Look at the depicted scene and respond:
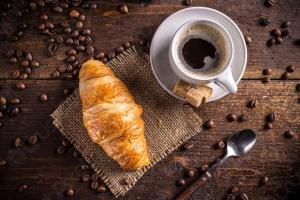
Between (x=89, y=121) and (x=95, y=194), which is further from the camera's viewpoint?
(x=95, y=194)

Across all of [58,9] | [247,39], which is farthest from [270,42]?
[58,9]

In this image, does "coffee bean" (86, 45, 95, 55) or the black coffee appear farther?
"coffee bean" (86, 45, 95, 55)

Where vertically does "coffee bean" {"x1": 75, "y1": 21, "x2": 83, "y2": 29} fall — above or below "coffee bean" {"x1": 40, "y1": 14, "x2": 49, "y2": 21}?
below

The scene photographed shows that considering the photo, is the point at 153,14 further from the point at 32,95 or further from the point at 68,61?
the point at 32,95

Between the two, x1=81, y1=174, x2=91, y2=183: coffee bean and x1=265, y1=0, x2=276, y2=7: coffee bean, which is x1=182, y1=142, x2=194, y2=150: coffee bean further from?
x1=265, y1=0, x2=276, y2=7: coffee bean

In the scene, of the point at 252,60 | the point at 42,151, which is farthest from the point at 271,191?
the point at 42,151

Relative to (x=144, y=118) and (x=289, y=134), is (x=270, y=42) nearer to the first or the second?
(x=289, y=134)

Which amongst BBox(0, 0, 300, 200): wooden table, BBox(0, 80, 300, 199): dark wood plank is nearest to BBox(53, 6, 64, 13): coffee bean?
BBox(0, 0, 300, 200): wooden table
